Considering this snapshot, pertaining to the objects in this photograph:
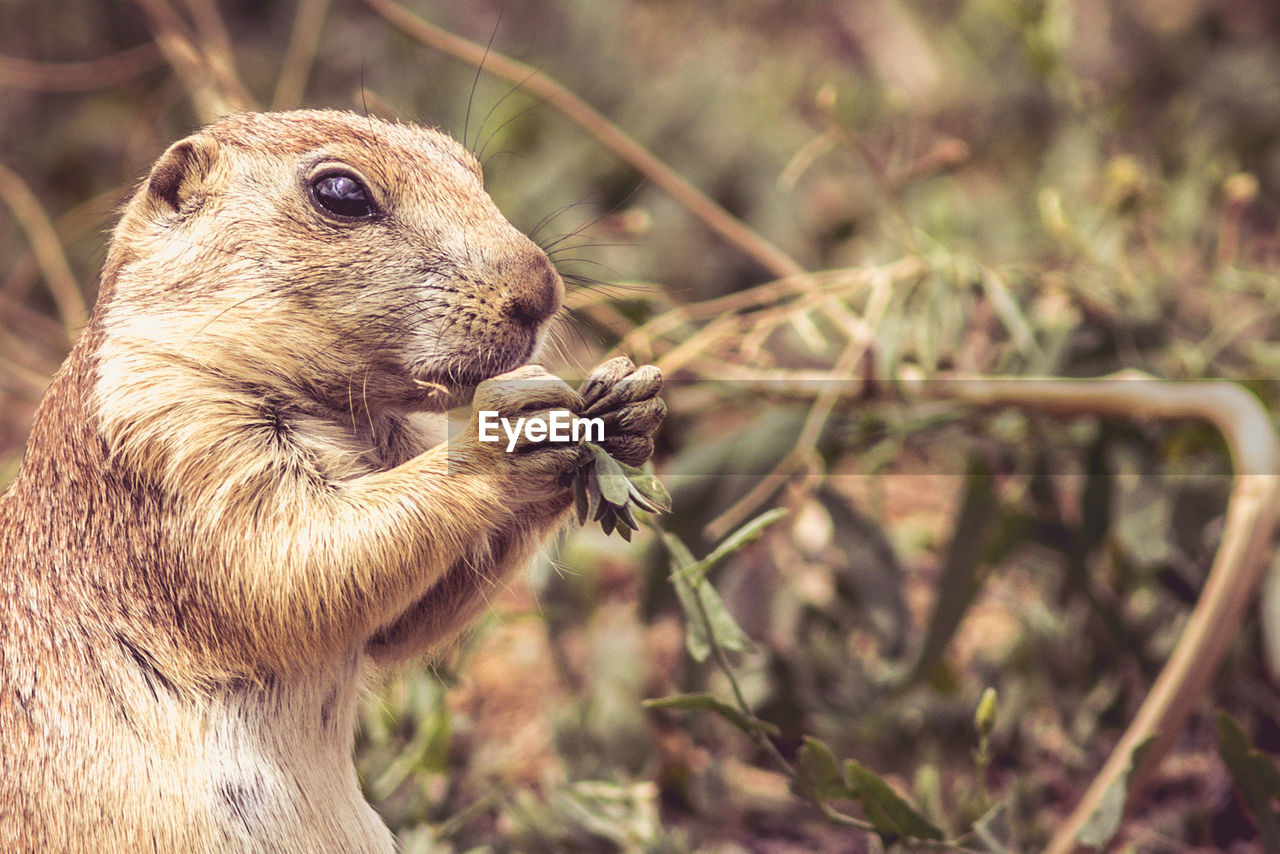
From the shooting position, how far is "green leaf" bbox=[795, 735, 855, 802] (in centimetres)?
116

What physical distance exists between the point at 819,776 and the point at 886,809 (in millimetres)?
98

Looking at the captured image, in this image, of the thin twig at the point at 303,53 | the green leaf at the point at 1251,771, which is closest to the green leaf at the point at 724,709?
the green leaf at the point at 1251,771

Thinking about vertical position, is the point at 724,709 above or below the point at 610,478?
below

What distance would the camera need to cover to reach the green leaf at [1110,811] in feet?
4.00

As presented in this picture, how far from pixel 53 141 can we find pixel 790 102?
270 cm

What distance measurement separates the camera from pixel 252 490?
927 millimetres

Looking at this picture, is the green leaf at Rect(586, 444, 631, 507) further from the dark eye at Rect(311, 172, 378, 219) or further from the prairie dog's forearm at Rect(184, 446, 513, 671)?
the dark eye at Rect(311, 172, 378, 219)

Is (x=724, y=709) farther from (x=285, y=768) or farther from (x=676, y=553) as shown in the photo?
(x=285, y=768)

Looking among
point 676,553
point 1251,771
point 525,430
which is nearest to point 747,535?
point 676,553

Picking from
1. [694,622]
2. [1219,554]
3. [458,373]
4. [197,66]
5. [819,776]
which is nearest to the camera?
[458,373]

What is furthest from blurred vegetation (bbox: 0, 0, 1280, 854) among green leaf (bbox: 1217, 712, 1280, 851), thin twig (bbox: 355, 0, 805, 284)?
thin twig (bbox: 355, 0, 805, 284)

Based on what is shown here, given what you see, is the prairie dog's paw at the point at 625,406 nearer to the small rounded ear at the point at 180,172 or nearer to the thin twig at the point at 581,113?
the small rounded ear at the point at 180,172

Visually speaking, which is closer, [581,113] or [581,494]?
[581,494]

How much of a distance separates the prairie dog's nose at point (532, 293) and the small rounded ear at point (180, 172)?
0.31 meters
